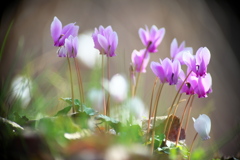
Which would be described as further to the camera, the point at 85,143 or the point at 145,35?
the point at 145,35

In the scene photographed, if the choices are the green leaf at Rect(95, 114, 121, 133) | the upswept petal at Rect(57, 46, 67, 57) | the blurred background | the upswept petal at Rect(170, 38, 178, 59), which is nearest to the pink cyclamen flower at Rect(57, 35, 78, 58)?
the upswept petal at Rect(57, 46, 67, 57)

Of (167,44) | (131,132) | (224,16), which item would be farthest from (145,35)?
(224,16)

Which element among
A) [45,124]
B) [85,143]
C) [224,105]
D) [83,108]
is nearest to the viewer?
[85,143]

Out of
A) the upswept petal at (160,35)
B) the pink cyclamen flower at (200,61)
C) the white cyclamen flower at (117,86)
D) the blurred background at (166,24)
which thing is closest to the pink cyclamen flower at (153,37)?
the upswept petal at (160,35)

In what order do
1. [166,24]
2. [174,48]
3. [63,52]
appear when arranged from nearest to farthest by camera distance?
1. [63,52]
2. [174,48]
3. [166,24]

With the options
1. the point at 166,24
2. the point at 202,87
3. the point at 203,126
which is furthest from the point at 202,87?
the point at 166,24

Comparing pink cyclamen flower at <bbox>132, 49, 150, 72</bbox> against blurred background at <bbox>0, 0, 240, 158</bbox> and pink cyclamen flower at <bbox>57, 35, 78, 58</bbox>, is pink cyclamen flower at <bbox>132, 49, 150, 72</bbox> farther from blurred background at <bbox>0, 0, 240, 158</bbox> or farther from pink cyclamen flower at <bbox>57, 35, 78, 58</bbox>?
blurred background at <bbox>0, 0, 240, 158</bbox>

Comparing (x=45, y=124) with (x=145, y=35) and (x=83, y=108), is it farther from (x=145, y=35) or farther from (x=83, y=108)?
(x=145, y=35)

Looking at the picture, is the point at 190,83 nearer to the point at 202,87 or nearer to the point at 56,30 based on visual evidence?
the point at 202,87
